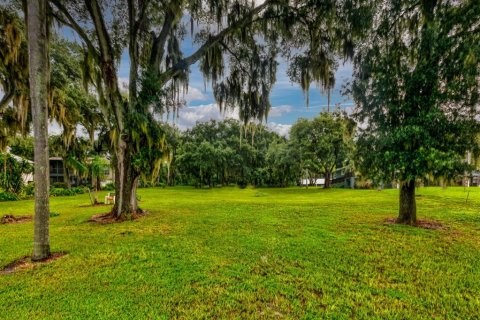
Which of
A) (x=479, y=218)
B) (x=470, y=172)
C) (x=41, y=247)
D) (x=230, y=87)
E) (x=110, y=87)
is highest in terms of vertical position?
(x=230, y=87)

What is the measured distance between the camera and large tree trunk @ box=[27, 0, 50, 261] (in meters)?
4.37

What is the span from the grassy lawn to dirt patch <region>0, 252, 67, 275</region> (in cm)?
24

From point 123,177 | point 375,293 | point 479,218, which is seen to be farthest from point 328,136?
point 375,293

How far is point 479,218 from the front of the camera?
895 centimetres

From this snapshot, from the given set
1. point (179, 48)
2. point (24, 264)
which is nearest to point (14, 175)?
point (179, 48)

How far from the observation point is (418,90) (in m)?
6.80

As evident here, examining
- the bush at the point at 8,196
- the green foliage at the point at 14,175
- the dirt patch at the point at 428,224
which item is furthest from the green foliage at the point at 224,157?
the dirt patch at the point at 428,224

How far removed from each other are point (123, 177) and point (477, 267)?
31.4 ft

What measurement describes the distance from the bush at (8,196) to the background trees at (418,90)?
2499 cm

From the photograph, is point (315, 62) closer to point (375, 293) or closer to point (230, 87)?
point (230, 87)

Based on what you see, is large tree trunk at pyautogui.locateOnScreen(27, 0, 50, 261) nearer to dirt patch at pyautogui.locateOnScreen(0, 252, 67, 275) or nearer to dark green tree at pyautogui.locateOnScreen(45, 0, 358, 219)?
dirt patch at pyautogui.locateOnScreen(0, 252, 67, 275)

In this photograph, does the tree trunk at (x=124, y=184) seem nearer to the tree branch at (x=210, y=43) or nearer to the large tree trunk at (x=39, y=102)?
A: the tree branch at (x=210, y=43)

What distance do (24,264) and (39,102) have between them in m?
3.07

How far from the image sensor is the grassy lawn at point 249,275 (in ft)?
9.64
